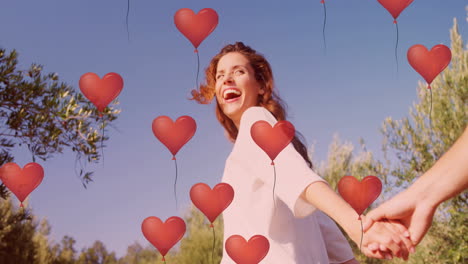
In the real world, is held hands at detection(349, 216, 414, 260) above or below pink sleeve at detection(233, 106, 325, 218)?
below

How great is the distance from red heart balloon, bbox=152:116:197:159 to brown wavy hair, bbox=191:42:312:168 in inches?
10.2

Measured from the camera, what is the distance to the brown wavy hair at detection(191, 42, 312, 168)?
3.27 meters

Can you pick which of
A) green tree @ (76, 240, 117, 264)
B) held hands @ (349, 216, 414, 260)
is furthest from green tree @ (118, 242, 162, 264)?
held hands @ (349, 216, 414, 260)

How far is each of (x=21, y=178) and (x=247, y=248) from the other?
7.84 feet

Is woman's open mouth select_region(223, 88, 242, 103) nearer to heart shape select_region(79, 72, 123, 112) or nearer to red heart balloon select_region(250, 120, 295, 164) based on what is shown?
red heart balloon select_region(250, 120, 295, 164)

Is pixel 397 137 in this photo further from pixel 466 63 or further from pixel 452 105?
pixel 466 63

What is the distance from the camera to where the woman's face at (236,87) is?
293cm

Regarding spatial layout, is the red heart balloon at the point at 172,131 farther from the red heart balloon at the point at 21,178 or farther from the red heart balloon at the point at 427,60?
the red heart balloon at the point at 427,60

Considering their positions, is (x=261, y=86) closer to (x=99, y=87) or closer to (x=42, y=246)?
(x=99, y=87)

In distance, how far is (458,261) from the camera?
28.7 feet

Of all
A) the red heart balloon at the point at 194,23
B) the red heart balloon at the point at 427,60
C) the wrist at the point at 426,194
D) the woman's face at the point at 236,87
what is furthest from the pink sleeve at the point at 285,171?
the red heart balloon at the point at 427,60

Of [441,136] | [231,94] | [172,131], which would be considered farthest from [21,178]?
[441,136]

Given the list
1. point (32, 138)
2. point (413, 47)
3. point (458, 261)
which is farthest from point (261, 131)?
point (458, 261)

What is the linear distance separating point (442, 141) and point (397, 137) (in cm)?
92
